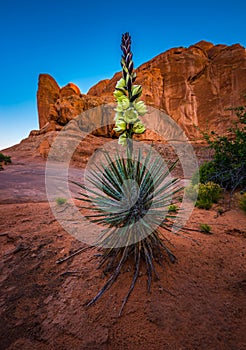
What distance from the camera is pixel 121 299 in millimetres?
1496

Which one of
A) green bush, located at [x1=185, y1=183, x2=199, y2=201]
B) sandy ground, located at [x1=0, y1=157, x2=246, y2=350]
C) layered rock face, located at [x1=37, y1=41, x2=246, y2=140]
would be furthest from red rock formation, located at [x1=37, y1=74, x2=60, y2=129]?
sandy ground, located at [x1=0, y1=157, x2=246, y2=350]

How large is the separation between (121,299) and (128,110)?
1.61 m

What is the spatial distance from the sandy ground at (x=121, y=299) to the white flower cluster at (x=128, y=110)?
1.38 m

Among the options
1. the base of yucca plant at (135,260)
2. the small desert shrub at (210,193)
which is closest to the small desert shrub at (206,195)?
the small desert shrub at (210,193)

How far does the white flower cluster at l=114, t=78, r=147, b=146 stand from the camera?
4.96 ft

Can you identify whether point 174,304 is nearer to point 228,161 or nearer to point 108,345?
point 108,345

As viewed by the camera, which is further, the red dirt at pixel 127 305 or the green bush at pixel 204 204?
the green bush at pixel 204 204

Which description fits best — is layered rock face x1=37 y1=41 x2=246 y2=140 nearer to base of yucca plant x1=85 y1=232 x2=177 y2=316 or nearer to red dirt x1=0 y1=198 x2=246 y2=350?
red dirt x1=0 y1=198 x2=246 y2=350

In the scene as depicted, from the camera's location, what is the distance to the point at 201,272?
1.76 meters

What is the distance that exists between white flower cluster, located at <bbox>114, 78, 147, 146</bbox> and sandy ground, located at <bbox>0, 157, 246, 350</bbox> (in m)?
1.38

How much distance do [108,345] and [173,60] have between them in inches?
1288

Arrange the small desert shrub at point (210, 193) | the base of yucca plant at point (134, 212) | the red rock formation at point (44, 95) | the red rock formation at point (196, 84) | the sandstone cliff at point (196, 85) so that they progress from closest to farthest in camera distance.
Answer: the base of yucca plant at point (134, 212)
the small desert shrub at point (210, 193)
the sandstone cliff at point (196, 85)
the red rock formation at point (196, 84)
the red rock formation at point (44, 95)

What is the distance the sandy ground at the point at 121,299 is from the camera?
121 cm

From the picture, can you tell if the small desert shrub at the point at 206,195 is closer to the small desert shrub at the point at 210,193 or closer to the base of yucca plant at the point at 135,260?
the small desert shrub at the point at 210,193
